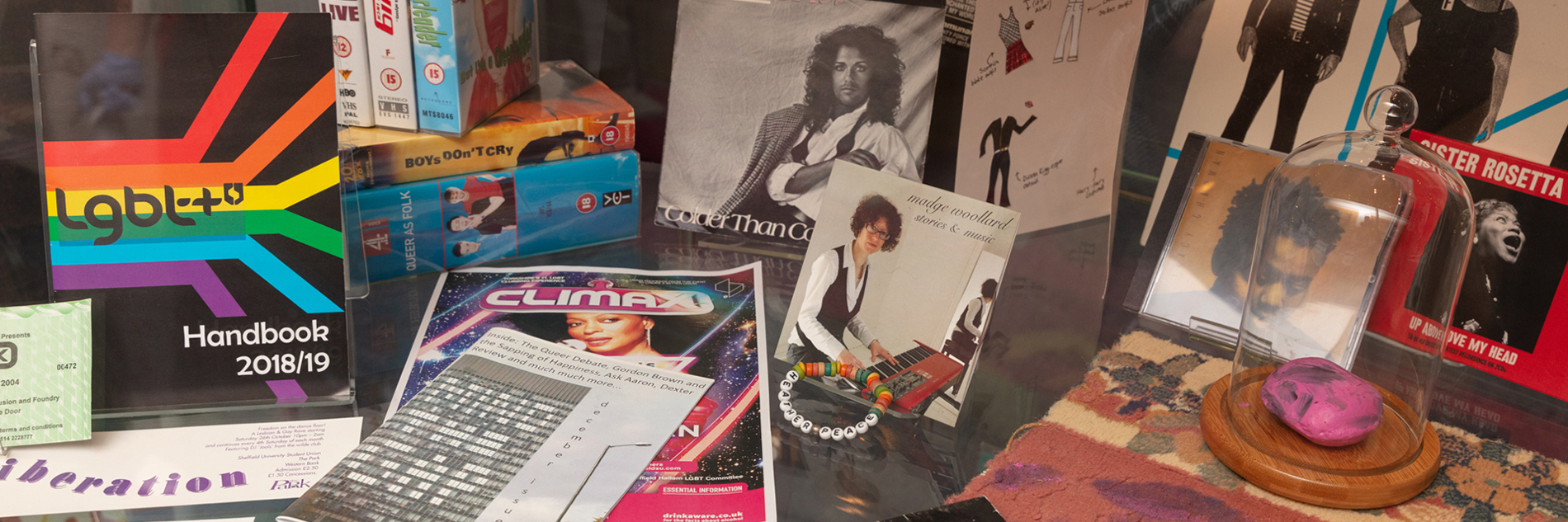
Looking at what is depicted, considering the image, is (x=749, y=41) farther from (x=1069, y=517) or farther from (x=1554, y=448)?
(x=1554, y=448)

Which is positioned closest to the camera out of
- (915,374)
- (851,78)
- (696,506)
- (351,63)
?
(696,506)

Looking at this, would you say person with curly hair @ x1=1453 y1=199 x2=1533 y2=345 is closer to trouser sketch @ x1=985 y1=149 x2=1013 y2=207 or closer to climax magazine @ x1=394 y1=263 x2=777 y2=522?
trouser sketch @ x1=985 y1=149 x2=1013 y2=207

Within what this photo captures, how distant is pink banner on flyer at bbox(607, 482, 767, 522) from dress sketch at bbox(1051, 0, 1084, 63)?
584 millimetres

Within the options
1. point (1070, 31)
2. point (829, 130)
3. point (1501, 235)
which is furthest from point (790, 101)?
point (1501, 235)

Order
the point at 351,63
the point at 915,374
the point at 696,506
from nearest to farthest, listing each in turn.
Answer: the point at 696,506 < the point at 915,374 < the point at 351,63

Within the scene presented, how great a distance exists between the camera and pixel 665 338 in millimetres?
920

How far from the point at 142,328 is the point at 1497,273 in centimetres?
115

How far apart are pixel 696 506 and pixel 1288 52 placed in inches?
29.0

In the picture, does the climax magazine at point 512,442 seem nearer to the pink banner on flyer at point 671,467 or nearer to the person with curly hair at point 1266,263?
the pink banner on flyer at point 671,467

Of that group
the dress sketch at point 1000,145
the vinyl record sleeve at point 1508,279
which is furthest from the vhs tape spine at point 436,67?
the vinyl record sleeve at point 1508,279

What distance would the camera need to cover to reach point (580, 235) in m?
1.09

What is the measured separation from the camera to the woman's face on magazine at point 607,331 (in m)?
0.90

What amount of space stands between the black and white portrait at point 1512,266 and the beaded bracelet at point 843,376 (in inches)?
20.3

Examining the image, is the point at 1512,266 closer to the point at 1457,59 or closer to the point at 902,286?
the point at 1457,59
